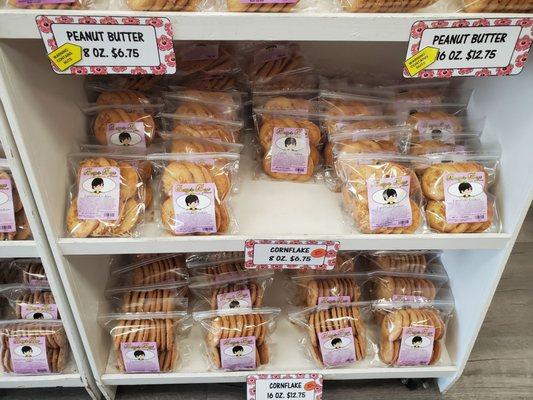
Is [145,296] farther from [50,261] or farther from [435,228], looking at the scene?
[435,228]

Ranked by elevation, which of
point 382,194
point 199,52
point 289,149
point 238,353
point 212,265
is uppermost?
point 199,52

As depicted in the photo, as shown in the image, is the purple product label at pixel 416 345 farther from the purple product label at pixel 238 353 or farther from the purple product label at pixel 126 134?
the purple product label at pixel 126 134

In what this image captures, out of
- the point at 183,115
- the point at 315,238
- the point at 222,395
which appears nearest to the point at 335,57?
the point at 183,115

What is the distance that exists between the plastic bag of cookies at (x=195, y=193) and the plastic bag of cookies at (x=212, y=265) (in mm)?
259

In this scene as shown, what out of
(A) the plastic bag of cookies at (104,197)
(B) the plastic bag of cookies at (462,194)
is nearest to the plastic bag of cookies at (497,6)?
(B) the plastic bag of cookies at (462,194)

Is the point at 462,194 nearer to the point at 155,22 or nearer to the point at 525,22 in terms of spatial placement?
the point at 525,22

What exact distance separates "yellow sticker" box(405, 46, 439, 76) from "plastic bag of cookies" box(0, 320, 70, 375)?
0.99 m

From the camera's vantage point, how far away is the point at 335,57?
4.30ft

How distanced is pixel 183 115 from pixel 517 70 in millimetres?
693

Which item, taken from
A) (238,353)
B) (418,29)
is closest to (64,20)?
(418,29)

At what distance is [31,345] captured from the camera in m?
1.21

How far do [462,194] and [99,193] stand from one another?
750 millimetres

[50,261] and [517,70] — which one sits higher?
[517,70]

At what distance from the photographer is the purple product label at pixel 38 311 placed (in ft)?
3.99
